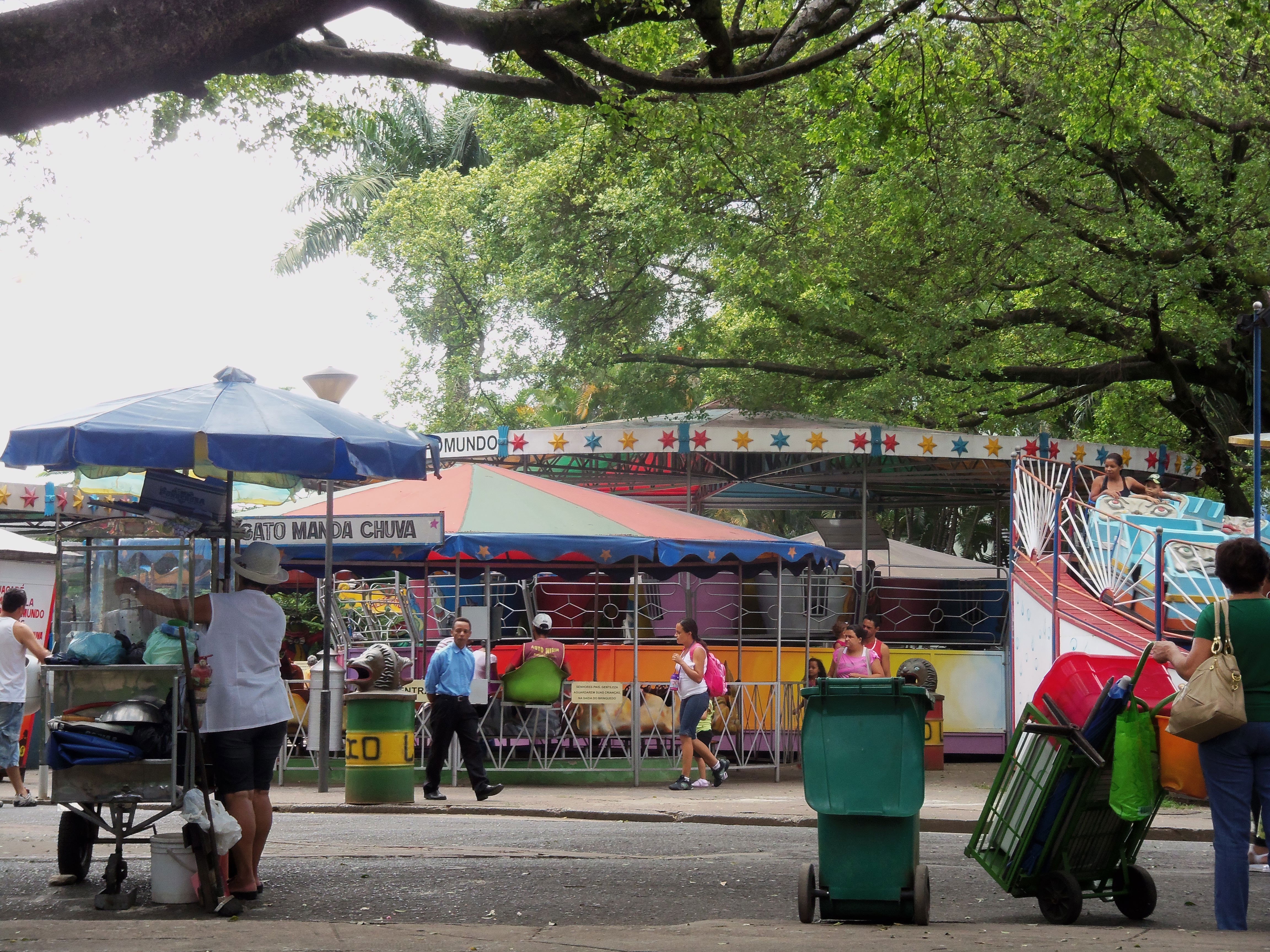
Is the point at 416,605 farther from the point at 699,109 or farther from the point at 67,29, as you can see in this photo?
the point at 67,29

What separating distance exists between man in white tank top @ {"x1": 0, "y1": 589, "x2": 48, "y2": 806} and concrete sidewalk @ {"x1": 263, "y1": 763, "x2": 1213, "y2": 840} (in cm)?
234

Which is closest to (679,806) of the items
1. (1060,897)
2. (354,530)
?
(354,530)

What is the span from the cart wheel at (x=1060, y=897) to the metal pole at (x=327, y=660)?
8337 mm

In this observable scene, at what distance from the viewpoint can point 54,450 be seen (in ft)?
25.8

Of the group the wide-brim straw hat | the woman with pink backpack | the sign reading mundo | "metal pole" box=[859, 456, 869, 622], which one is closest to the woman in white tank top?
the wide-brim straw hat

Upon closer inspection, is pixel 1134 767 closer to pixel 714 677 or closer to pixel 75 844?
pixel 75 844

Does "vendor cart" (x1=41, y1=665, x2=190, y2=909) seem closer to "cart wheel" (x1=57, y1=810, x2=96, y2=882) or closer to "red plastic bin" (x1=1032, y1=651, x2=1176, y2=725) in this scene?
"cart wheel" (x1=57, y1=810, x2=96, y2=882)

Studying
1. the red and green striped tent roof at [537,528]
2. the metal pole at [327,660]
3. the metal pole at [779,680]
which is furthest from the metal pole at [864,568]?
the metal pole at [327,660]

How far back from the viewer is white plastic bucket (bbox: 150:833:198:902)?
725cm

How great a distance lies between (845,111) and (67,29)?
7.90 m

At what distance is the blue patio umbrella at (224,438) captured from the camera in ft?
25.6

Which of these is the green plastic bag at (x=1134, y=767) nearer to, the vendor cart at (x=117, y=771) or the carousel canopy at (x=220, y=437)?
the carousel canopy at (x=220, y=437)

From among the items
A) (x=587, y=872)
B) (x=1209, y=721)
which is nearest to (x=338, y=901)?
(x=587, y=872)

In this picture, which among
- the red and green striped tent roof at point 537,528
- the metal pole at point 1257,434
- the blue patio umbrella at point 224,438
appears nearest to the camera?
the blue patio umbrella at point 224,438
